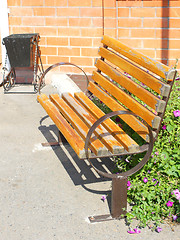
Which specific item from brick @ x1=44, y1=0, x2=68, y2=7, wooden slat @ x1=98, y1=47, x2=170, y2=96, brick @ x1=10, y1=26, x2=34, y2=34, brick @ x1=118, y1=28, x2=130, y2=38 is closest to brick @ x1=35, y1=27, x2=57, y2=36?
brick @ x1=10, y1=26, x2=34, y2=34

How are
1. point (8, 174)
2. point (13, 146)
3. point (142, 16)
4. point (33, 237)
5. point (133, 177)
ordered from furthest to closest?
point (142, 16) → point (13, 146) → point (8, 174) → point (133, 177) → point (33, 237)

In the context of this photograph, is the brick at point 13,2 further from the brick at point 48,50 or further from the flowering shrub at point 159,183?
the flowering shrub at point 159,183

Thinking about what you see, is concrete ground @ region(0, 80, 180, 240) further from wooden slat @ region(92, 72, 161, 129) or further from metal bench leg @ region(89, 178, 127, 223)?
wooden slat @ region(92, 72, 161, 129)

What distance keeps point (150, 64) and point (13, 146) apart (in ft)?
6.40

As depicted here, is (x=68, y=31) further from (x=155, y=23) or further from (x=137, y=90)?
(x=137, y=90)

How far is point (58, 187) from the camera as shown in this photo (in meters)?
3.54

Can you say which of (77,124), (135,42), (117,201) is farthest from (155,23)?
(117,201)

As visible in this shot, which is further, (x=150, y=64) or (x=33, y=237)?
(x=150, y=64)

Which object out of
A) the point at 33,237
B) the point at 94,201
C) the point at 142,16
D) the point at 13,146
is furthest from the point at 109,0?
the point at 33,237

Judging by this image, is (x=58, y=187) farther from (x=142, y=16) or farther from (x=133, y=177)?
(x=142, y=16)

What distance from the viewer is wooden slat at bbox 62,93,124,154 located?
2934mm

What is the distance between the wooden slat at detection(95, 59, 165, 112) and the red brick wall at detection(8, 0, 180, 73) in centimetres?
228

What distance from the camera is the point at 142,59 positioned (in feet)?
10.8

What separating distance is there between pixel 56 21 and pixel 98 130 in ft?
12.3
